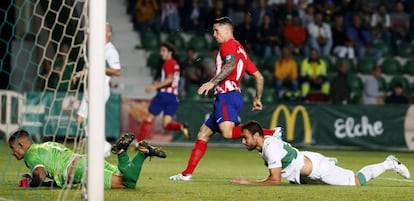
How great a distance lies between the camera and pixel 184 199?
9133 mm

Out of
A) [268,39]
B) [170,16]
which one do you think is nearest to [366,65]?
[268,39]

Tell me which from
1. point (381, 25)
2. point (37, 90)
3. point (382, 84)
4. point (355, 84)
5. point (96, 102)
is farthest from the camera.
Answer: point (381, 25)

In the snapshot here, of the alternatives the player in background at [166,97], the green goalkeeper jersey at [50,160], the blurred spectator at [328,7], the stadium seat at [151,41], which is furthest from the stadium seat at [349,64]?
the green goalkeeper jersey at [50,160]

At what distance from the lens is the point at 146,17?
81.4 ft

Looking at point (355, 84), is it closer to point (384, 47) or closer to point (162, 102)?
point (384, 47)

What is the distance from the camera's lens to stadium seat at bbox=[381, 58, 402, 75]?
77.2 feet

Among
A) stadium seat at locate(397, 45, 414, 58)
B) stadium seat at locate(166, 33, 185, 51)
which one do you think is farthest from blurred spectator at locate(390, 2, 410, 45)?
stadium seat at locate(166, 33, 185, 51)

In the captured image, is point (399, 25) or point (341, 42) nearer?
point (341, 42)

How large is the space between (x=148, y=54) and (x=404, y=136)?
24.3 feet

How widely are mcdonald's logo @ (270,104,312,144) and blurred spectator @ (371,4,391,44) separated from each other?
4.85m

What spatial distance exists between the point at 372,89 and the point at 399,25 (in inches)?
Answer: 88.0

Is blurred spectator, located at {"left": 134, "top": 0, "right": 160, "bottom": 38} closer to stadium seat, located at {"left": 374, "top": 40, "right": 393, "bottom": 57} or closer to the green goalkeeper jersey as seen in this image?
stadium seat, located at {"left": 374, "top": 40, "right": 393, "bottom": 57}

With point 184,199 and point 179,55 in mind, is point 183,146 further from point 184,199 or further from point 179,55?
point 184,199

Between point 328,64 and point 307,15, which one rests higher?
point 307,15
